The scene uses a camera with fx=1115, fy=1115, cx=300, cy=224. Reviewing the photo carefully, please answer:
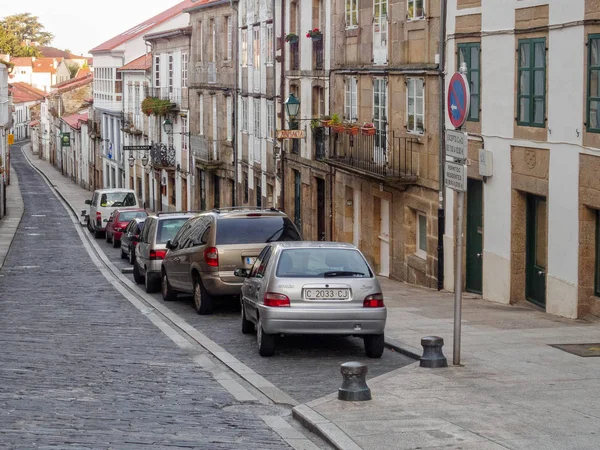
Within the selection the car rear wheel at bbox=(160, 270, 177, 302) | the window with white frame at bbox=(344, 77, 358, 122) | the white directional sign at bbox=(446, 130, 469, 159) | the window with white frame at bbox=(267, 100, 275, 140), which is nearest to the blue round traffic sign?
the white directional sign at bbox=(446, 130, 469, 159)

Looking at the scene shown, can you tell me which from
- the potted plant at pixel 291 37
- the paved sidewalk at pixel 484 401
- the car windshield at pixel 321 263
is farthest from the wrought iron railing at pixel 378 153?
the car windshield at pixel 321 263

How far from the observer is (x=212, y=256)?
715 inches

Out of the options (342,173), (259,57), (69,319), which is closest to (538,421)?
(69,319)

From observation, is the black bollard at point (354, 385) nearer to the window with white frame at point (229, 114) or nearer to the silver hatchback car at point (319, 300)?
the silver hatchback car at point (319, 300)

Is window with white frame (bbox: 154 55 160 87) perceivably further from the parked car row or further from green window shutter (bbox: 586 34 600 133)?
green window shutter (bbox: 586 34 600 133)

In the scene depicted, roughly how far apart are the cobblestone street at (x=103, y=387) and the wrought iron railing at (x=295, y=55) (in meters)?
15.5

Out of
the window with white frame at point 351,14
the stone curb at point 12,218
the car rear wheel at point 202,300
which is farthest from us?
the stone curb at point 12,218

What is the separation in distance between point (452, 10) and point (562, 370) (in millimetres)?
11691

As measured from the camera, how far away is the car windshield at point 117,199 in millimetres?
47750

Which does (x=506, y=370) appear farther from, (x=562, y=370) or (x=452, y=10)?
(x=452, y=10)

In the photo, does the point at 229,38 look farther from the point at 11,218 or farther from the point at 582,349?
the point at 582,349

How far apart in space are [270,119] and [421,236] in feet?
51.3

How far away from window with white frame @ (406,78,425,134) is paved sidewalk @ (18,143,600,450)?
9.37m

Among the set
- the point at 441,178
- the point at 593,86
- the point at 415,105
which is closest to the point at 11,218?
the point at 415,105
